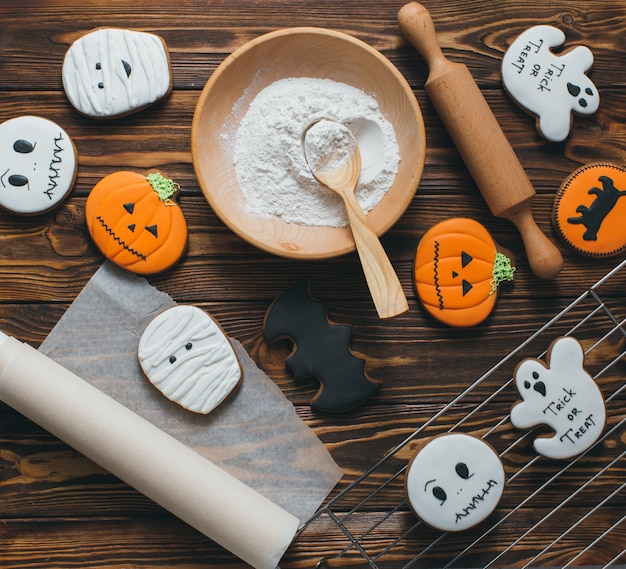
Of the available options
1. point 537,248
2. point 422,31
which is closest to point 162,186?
point 422,31

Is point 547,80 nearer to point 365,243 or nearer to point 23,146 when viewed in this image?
point 365,243

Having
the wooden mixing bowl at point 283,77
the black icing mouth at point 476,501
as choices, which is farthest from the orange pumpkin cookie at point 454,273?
the black icing mouth at point 476,501

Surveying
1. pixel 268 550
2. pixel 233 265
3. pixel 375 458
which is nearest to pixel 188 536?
pixel 268 550

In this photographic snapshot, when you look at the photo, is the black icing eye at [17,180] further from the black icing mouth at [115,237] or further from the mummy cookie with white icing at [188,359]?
the mummy cookie with white icing at [188,359]

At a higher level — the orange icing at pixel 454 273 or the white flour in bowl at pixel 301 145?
the white flour in bowl at pixel 301 145

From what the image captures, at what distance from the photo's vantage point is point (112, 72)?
3.13 ft

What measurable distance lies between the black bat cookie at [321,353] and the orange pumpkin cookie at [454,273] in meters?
0.14

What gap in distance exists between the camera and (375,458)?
0.98 metres

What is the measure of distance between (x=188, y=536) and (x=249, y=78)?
0.67 m

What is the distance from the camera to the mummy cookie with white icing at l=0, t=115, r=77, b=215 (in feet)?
3.10

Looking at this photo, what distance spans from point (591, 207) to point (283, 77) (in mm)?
500

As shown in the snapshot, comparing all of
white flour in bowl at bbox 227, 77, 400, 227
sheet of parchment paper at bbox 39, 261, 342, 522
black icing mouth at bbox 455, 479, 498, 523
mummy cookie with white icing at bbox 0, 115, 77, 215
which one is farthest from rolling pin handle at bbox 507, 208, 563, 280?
mummy cookie with white icing at bbox 0, 115, 77, 215

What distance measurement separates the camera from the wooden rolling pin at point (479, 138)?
93cm

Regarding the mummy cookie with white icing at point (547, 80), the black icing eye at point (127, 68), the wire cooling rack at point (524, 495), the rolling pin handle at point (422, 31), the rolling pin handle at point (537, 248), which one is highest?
the rolling pin handle at point (422, 31)
